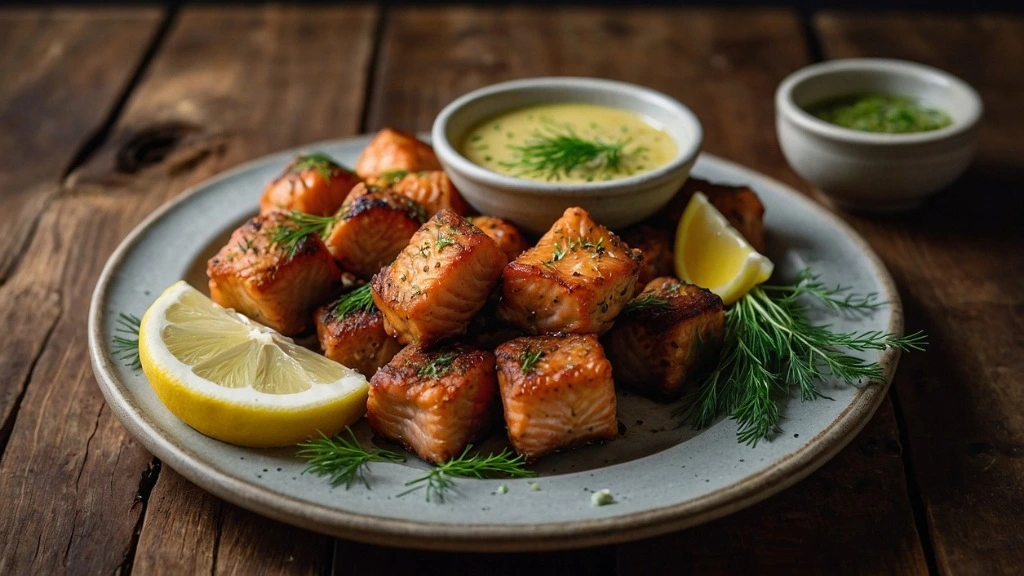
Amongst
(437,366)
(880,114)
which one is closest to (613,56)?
(880,114)

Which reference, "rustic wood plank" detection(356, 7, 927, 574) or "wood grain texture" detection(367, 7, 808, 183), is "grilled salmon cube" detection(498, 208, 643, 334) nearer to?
"rustic wood plank" detection(356, 7, 927, 574)

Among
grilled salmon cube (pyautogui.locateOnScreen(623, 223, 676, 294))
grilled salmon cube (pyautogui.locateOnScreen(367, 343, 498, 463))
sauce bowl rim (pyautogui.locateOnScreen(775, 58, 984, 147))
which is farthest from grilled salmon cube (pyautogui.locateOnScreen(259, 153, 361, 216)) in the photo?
sauce bowl rim (pyautogui.locateOnScreen(775, 58, 984, 147))

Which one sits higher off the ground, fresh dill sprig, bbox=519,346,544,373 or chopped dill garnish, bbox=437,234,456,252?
chopped dill garnish, bbox=437,234,456,252

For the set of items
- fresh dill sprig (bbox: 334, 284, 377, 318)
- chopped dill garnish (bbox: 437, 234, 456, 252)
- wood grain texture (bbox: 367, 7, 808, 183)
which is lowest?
wood grain texture (bbox: 367, 7, 808, 183)

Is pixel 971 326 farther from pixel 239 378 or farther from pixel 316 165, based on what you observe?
pixel 239 378

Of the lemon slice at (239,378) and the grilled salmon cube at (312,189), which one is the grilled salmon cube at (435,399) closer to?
the lemon slice at (239,378)
